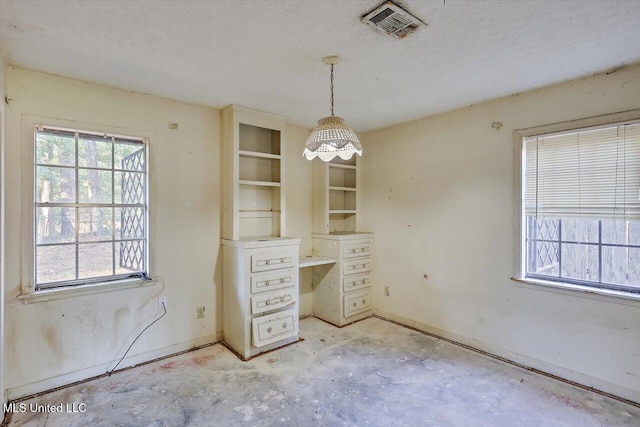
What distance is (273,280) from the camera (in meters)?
3.15

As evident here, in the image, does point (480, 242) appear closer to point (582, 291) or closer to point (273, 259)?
point (582, 291)

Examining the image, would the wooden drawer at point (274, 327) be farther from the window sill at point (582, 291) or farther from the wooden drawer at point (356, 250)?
the window sill at point (582, 291)

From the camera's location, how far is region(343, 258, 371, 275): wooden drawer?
3.85m

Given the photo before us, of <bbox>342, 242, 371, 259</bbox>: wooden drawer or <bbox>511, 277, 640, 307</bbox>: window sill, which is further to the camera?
<bbox>342, 242, 371, 259</bbox>: wooden drawer

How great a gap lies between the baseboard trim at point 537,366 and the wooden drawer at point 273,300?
55.6 inches

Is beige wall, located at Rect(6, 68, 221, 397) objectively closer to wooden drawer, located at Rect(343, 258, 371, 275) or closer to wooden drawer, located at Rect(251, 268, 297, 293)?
wooden drawer, located at Rect(251, 268, 297, 293)

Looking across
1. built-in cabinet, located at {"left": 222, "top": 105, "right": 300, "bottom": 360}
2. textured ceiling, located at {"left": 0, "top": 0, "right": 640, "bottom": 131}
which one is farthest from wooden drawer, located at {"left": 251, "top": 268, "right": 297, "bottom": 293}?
textured ceiling, located at {"left": 0, "top": 0, "right": 640, "bottom": 131}

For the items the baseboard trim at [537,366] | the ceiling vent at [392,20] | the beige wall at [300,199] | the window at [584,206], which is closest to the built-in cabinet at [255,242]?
the beige wall at [300,199]

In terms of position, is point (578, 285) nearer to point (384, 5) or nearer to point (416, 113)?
point (416, 113)

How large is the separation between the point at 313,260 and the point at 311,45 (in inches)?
91.8

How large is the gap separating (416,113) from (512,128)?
0.94m

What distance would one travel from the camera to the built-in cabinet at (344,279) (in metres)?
3.79

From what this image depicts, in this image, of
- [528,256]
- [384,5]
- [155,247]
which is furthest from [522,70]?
[155,247]

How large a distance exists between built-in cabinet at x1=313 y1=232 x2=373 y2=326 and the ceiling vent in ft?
7.79
